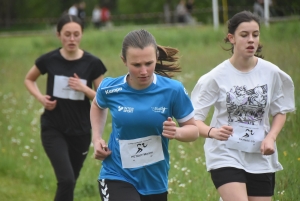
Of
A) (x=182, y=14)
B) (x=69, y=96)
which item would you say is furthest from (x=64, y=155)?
(x=182, y=14)

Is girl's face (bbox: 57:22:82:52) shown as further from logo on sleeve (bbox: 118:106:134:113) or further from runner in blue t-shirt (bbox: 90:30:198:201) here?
logo on sleeve (bbox: 118:106:134:113)

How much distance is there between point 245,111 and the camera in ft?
17.0

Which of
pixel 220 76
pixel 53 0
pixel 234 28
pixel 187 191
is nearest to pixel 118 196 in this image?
pixel 220 76

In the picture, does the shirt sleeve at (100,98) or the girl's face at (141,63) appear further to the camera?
the shirt sleeve at (100,98)

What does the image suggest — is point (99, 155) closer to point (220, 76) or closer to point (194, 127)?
point (194, 127)

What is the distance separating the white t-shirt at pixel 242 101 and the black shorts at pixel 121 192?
2.15 feet

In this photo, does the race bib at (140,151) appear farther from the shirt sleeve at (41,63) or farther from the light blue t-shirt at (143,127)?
the shirt sleeve at (41,63)

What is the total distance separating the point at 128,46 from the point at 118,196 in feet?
3.51

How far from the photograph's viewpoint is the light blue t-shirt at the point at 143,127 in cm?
469

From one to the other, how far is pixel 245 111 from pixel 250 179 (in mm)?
537

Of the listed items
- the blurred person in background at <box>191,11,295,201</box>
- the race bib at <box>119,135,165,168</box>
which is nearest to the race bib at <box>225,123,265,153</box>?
the blurred person in background at <box>191,11,295,201</box>

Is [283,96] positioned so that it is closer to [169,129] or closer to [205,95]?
[205,95]

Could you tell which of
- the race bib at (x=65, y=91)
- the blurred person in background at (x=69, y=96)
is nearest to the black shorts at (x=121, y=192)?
the blurred person in background at (x=69, y=96)

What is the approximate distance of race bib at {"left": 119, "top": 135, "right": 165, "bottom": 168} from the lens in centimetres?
475
